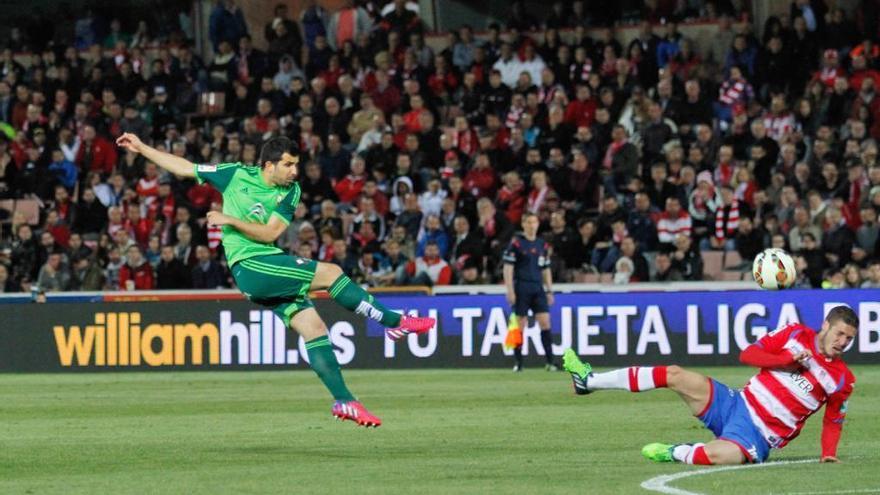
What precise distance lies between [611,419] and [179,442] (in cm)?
388

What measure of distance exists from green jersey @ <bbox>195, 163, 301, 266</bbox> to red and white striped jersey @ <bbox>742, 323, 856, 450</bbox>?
4.01m

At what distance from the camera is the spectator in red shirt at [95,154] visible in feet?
102

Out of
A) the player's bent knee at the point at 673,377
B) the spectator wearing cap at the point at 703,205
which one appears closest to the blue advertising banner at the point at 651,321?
the spectator wearing cap at the point at 703,205

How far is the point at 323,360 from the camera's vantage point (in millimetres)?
12938

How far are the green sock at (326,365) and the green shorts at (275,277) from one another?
399 millimetres

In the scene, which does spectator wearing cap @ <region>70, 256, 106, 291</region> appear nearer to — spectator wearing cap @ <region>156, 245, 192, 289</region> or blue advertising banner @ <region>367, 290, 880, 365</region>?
spectator wearing cap @ <region>156, 245, 192, 289</region>

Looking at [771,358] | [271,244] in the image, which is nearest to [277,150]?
[271,244]

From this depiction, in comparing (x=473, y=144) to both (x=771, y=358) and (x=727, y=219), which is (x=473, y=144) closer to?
(x=727, y=219)

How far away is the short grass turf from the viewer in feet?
32.7

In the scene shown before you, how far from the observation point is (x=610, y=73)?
29000 mm

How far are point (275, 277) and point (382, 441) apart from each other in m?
1.46

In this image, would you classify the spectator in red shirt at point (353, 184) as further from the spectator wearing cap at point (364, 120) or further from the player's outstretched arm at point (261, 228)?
the player's outstretched arm at point (261, 228)

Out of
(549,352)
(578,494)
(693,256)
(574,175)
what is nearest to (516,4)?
(574,175)

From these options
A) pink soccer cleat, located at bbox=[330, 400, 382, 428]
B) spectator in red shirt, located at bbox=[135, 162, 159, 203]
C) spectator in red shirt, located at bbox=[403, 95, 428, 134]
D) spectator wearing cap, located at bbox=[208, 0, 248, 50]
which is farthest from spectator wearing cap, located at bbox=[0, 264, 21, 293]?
pink soccer cleat, located at bbox=[330, 400, 382, 428]
